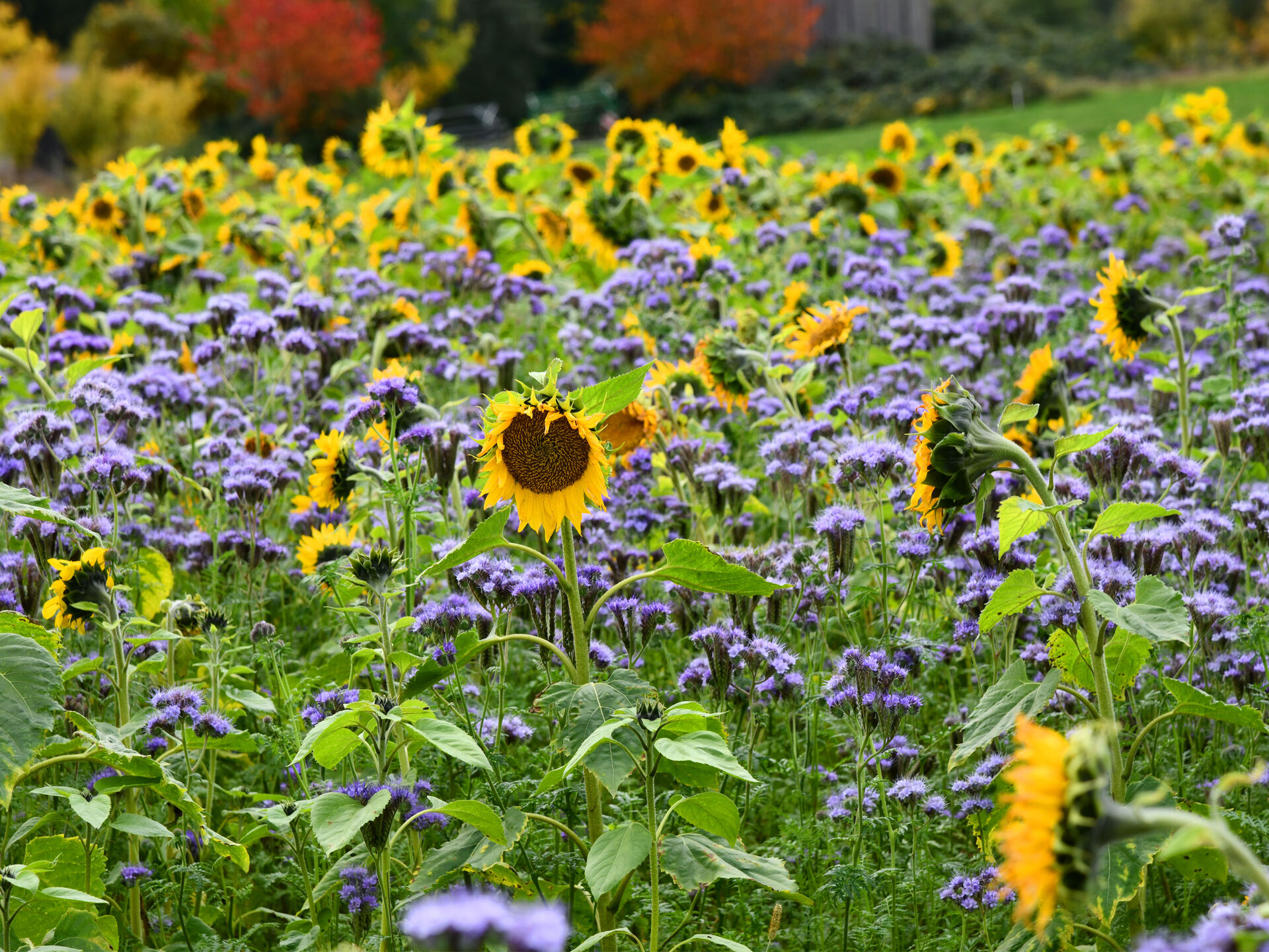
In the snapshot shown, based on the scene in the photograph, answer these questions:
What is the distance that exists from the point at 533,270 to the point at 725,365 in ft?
7.23

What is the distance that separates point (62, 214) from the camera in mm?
7141

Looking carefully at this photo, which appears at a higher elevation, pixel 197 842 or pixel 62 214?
pixel 62 214

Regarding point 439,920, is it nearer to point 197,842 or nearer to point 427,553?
point 197,842

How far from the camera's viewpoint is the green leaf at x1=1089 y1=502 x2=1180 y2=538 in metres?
2.12

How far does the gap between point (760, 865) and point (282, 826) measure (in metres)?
0.96

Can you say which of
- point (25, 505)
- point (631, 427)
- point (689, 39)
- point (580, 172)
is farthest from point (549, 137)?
point (689, 39)

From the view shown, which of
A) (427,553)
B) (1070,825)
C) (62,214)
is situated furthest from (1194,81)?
(1070,825)

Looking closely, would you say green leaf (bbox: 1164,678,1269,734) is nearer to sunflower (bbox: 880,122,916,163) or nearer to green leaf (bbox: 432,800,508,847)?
green leaf (bbox: 432,800,508,847)

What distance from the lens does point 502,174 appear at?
6660mm

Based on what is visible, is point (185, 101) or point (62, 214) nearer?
point (62, 214)

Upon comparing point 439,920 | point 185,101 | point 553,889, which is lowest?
point 553,889

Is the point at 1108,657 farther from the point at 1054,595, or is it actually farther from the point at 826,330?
the point at 826,330

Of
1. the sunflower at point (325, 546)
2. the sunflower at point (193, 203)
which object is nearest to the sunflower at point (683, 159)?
the sunflower at point (193, 203)

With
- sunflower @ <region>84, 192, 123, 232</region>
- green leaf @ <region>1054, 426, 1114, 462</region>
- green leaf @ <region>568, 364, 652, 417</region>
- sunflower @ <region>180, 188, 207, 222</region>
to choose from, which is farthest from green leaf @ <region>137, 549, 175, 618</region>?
sunflower @ <region>180, 188, 207, 222</region>
